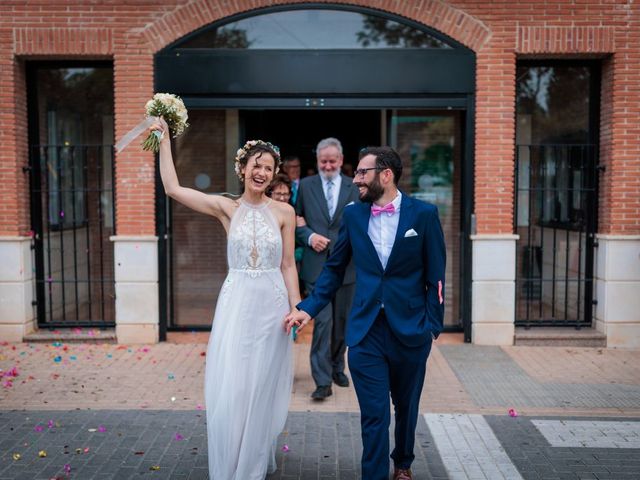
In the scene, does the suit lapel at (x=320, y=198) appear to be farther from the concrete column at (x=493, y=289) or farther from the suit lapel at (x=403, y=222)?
the concrete column at (x=493, y=289)

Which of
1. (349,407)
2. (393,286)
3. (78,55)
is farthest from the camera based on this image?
(78,55)

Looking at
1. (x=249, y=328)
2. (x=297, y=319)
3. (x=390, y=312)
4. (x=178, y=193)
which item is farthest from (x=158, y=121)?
(x=390, y=312)

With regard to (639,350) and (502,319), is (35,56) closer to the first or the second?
(502,319)

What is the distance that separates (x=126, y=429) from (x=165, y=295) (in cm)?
333

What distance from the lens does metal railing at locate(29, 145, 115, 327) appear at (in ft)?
30.7

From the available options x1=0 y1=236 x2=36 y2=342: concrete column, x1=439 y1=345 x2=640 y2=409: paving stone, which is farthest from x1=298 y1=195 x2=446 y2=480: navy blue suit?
x1=0 y1=236 x2=36 y2=342: concrete column

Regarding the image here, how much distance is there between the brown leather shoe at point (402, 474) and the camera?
470 centimetres

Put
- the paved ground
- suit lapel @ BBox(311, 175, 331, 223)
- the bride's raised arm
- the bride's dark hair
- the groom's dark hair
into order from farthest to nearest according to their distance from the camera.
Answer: suit lapel @ BBox(311, 175, 331, 223) → the paved ground → the bride's dark hair → the bride's raised arm → the groom's dark hair

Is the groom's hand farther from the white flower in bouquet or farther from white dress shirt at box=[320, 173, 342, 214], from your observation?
white dress shirt at box=[320, 173, 342, 214]

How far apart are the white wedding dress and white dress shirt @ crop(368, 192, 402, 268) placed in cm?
68

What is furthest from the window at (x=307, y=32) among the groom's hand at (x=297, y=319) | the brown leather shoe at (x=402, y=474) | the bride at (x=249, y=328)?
the brown leather shoe at (x=402, y=474)

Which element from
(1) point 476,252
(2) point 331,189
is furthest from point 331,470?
(1) point 476,252

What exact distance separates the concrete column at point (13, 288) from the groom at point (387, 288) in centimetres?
579

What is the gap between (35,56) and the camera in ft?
28.9
